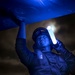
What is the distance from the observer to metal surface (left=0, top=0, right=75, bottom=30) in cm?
584

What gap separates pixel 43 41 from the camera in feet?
21.0

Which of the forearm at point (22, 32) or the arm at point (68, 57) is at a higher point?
the forearm at point (22, 32)

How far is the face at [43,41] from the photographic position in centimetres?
→ 639

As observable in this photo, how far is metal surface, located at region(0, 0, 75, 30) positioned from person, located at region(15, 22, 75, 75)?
395mm

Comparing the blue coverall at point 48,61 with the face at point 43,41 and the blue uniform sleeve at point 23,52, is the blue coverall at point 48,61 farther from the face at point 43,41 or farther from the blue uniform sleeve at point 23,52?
the face at point 43,41

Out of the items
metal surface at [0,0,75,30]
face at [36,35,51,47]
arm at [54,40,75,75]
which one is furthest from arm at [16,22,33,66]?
arm at [54,40,75,75]

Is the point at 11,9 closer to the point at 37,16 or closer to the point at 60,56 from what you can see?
the point at 37,16

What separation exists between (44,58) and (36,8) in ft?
4.85

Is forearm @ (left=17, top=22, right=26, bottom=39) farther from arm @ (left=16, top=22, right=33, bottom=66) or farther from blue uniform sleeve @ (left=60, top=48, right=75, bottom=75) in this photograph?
blue uniform sleeve @ (left=60, top=48, right=75, bottom=75)

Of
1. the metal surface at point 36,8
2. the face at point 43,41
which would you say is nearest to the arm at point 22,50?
the face at point 43,41

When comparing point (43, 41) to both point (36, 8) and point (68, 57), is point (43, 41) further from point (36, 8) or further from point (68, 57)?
point (36, 8)

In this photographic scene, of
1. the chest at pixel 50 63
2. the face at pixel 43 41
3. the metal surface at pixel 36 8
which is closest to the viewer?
the metal surface at pixel 36 8

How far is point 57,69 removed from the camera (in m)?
6.13

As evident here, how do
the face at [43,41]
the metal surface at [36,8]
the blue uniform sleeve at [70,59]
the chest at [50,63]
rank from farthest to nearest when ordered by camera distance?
the face at [43,41], the blue uniform sleeve at [70,59], the chest at [50,63], the metal surface at [36,8]
